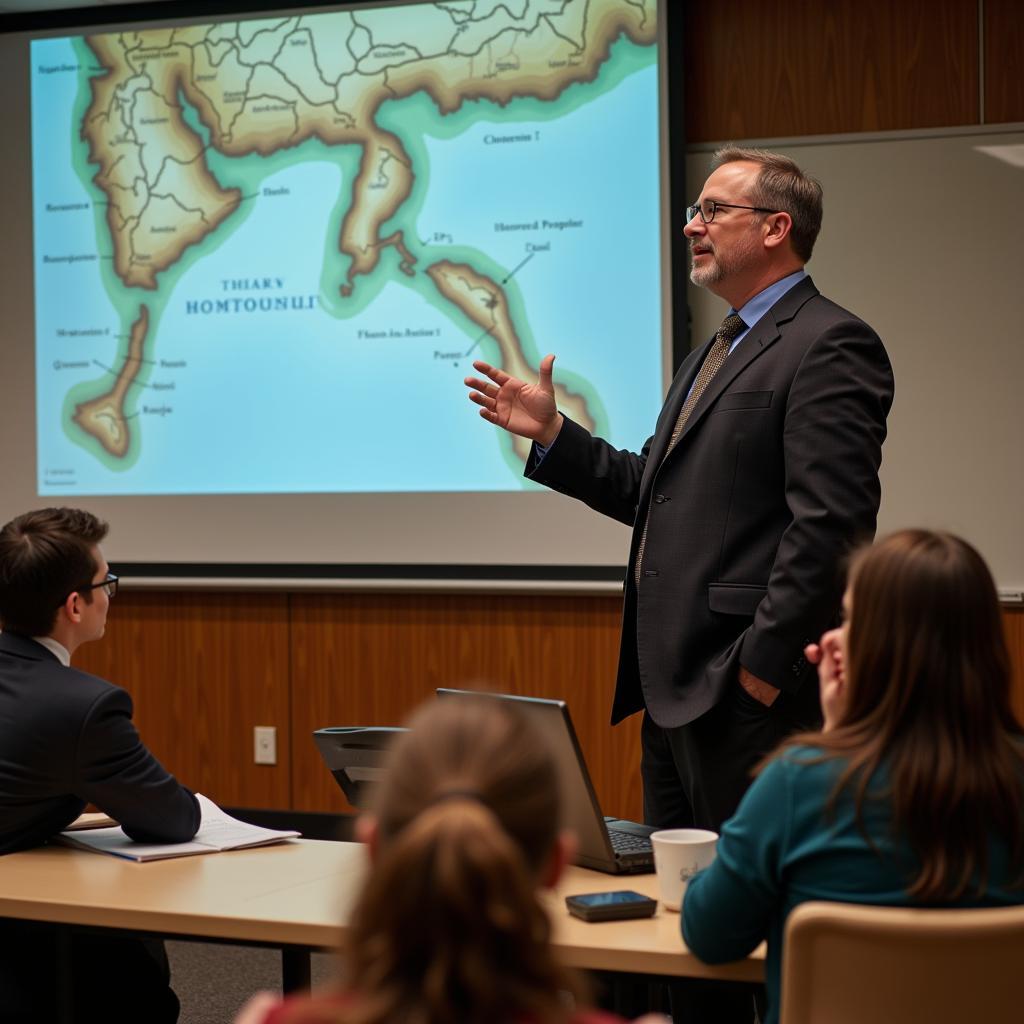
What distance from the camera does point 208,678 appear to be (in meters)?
4.57

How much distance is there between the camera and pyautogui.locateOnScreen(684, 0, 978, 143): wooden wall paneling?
3.96 meters

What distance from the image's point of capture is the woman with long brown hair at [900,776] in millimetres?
1331

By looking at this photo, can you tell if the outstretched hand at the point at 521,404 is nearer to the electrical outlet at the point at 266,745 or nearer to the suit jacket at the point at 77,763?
the suit jacket at the point at 77,763

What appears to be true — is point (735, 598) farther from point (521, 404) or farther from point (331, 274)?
point (331, 274)

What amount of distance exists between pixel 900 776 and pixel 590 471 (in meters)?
1.42

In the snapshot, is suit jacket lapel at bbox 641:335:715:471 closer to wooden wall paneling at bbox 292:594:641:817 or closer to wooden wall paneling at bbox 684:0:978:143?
wooden wall paneling at bbox 292:594:641:817

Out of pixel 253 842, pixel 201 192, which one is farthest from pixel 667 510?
pixel 201 192

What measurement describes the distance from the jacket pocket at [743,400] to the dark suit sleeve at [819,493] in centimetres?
5

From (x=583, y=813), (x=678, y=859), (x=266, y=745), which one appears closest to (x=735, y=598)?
(x=583, y=813)

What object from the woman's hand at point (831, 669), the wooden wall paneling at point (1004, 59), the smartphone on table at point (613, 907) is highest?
the wooden wall paneling at point (1004, 59)

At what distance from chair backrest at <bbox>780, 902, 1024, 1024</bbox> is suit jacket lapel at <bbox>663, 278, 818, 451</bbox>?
1.35m

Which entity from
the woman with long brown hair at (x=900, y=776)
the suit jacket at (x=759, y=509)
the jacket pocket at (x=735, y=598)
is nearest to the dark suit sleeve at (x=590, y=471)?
the suit jacket at (x=759, y=509)

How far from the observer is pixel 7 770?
2.05 metres

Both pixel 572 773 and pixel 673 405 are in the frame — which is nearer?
pixel 572 773
